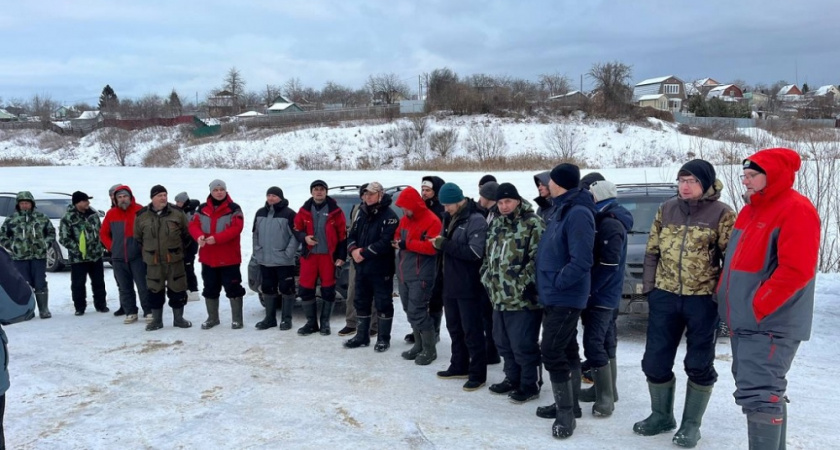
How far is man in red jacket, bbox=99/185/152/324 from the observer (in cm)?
815

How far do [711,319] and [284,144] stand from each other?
40.2 meters

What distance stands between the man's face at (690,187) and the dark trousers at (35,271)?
8429mm

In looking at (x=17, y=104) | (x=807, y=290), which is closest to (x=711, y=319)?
(x=807, y=290)

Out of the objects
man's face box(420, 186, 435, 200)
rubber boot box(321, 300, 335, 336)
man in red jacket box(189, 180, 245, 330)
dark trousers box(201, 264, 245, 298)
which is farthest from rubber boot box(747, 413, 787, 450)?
dark trousers box(201, 264, 245, 298)

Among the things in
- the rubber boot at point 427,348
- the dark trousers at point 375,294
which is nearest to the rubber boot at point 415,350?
the rubber boot at point 427,348

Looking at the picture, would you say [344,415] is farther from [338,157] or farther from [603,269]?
[338,157]

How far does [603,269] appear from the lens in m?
4.74

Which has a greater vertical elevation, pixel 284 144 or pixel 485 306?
pixel 284 144

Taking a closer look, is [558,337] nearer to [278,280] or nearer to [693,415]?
[693,415]

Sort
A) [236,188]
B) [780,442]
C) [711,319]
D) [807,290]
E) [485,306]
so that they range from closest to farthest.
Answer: [807,290] → [780,442] → [711,319] → [485,306] → [236,188]

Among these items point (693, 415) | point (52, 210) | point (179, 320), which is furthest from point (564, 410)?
point (52, 210)

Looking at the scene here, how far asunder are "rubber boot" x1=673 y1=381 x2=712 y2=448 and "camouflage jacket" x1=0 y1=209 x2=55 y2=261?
27.4 feet

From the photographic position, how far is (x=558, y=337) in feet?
14.4

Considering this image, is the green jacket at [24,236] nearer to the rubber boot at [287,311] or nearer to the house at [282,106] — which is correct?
the rubber boot at [287,311]
